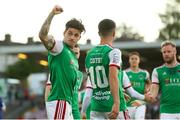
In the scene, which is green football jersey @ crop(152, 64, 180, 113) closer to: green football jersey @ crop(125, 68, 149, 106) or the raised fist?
green football jersey @ crop(125, 68, 149, 106)

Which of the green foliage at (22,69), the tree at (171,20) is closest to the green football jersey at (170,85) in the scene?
the green foliage at (22,69)

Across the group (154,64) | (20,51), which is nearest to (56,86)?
(20,51)

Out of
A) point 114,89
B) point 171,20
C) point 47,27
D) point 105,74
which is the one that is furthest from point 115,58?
point 171,20

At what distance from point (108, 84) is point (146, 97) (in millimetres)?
1766

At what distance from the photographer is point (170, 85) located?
11.3 meters

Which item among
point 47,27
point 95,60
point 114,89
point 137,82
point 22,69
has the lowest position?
point 22,69

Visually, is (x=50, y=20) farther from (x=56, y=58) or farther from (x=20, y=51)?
(x=20, y=51)

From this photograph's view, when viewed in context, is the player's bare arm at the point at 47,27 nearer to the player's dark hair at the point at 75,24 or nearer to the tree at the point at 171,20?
the player's dark hair at the point at 75,24

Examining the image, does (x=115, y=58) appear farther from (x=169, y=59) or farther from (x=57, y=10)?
(x=169, y=59)

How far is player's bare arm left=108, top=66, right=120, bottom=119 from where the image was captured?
25.0 ft

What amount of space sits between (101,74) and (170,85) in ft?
11.0

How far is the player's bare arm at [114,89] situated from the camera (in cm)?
762

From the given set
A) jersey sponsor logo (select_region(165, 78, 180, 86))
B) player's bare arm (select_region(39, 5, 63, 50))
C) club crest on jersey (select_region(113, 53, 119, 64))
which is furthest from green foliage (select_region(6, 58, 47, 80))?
player's bare arm (select_region(39, 5, 63, 50))

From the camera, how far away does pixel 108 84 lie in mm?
8242
